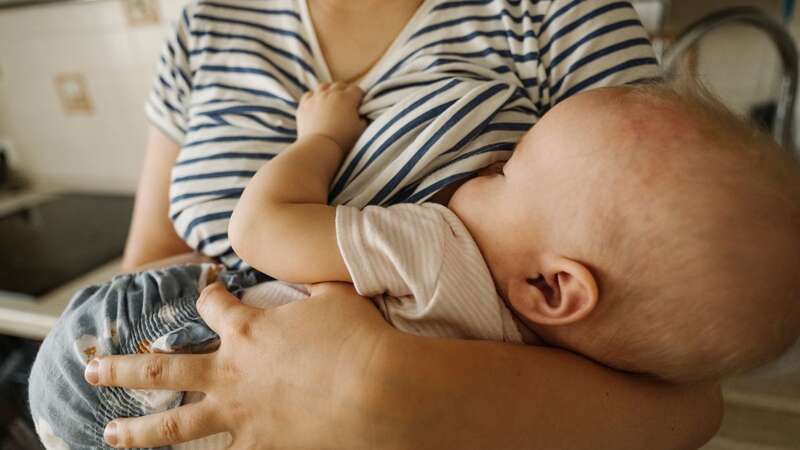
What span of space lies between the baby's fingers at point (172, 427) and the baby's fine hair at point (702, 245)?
0.38m

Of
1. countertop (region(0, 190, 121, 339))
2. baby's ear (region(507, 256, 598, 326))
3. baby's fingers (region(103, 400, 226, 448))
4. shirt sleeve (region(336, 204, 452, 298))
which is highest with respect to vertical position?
shirt sleeve (region(336, 204, 452, 298))

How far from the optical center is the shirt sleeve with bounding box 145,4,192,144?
0.81 m

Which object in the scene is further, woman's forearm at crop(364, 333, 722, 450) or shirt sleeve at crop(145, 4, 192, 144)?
shirt sleeve at crop(145, 4, 192, 144)

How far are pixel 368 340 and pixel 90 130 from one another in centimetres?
171

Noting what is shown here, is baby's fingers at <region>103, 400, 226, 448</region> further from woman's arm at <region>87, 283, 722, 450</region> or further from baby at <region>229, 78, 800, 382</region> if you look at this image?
baby at <region>229, 78, 800, 382</region>

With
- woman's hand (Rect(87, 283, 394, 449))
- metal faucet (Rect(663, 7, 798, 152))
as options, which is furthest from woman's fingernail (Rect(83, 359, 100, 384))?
metal faucet (Rect(663, 7, 798, 152))

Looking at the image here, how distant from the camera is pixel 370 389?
1.54 feet

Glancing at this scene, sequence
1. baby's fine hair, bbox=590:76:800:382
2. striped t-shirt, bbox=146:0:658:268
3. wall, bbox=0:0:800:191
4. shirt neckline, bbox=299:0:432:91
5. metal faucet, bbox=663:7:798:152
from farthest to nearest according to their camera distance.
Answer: wall, bbox=0:0:800:191 < metal faucet, bbox=663:7:798:152 < shirt neckline, bbox=299:0:432:91 < striped t-shirt, bbox=146:0:658:268 < baby's fine hair, bbox=590:76:800:382

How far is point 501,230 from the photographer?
550 millimetres

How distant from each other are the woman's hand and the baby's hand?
21 centimetres

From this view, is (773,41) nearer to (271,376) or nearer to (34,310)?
(271,376)

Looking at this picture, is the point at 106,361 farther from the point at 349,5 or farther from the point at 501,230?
the point at 349,5

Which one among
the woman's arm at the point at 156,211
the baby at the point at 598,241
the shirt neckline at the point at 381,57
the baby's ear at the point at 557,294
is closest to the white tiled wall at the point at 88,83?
the woman's arm at the point at 156,211

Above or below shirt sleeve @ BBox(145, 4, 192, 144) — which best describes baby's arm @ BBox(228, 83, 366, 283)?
below
